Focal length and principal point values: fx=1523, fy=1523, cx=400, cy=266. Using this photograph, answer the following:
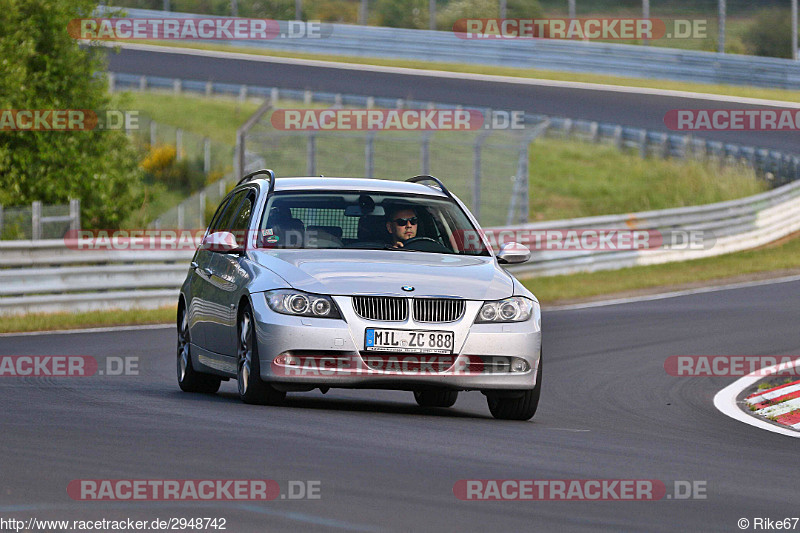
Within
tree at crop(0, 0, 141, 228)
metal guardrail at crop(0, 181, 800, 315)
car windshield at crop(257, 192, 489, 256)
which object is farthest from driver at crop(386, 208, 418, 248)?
tree at crop(0, 0, 141, 228)

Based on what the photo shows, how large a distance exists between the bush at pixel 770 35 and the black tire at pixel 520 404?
3224cm

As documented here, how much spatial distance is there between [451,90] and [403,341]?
32102 millimetres

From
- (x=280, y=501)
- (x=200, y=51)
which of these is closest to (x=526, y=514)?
(x=280, y=501)

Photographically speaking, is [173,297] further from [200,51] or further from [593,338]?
[200,51]

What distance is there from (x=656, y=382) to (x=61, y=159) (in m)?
13.1

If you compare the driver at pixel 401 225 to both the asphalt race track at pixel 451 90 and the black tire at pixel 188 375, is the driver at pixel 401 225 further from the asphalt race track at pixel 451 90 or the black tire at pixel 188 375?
the asphalt race track at pixel 451 90

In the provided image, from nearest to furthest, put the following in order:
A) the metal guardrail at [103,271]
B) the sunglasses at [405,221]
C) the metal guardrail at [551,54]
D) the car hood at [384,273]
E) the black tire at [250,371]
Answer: the car hood at [384,273] < the black tire at [250,371] < the sunglasses at [405,221] < the metal guardrail at [103,271] < the metal guardrail at [551,54]

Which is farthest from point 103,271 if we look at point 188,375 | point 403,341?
point 403,341

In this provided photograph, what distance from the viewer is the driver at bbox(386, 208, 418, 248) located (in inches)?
425

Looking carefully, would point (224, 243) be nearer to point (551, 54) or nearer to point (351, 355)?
point (351, 355)

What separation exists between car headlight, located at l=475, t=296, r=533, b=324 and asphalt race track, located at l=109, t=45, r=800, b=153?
27.2 m

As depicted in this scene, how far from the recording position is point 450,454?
26.0 feet

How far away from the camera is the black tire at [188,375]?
11.8m

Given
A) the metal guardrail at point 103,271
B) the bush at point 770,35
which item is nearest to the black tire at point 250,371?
the metal guardrail at point 103,271
